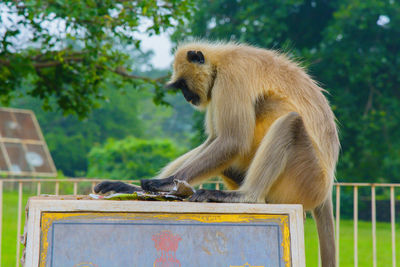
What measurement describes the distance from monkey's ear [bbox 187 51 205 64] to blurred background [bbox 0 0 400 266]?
1466mm

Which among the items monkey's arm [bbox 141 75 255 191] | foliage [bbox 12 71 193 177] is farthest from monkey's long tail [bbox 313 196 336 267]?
foliage [bbox 12 71 193 177]

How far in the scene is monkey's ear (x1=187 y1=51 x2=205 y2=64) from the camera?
3918mm

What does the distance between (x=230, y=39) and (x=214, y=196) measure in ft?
10.2

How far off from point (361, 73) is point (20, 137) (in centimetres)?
1369

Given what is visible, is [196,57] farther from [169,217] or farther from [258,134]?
[169,217]

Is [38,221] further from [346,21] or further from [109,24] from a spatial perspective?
[346,21]

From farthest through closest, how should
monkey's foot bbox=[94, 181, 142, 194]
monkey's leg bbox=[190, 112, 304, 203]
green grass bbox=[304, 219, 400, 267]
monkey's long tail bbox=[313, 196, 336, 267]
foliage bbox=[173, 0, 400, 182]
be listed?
foliage bbox=[173, 0, 400, 182]
green grass bbox=[304, 219, 400, 267]
monkey's long tail bbox=[313, 196, 336, 267]
monkey's foot bbox=[94, 181, 142, 194]
monkey's leg bbox=[190, 112, 304, 203]

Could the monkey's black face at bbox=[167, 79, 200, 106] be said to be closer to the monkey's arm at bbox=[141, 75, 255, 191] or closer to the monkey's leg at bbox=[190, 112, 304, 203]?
the monkey's arm at bbox=[141, 75, 255, 191]

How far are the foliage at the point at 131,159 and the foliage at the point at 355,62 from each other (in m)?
4.92

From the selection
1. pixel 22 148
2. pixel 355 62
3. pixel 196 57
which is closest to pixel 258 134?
pixel 196 57

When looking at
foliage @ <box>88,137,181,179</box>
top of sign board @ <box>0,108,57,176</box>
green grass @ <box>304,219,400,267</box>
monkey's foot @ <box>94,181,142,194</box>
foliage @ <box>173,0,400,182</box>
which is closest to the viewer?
monkey's foot @ <box>94,181,142,194</box>

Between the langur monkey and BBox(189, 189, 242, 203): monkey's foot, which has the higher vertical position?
the langur monkey

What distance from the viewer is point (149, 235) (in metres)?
2.72

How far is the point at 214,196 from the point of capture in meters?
3.17
